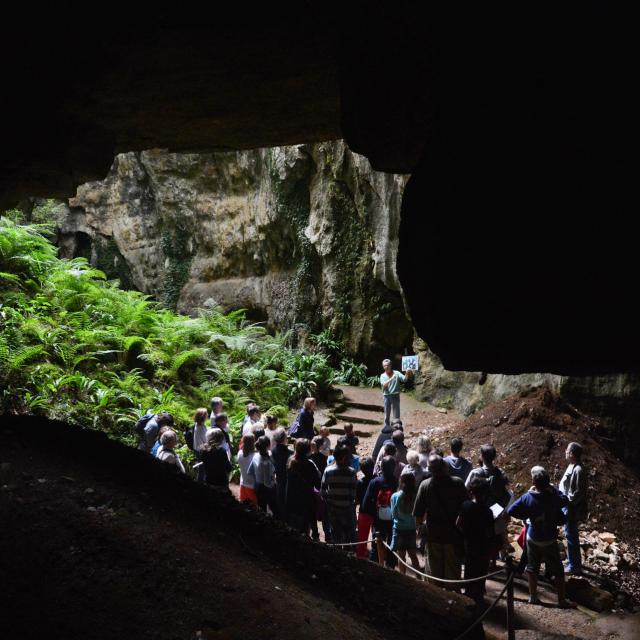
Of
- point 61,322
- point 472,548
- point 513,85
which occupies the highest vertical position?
point 513,85

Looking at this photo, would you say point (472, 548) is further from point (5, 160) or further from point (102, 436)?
point (5, 160)

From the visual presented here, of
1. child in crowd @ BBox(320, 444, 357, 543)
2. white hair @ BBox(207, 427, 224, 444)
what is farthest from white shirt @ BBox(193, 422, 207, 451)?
child in crowd @ BBox(320, 444, 357, 543)

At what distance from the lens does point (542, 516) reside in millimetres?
6285

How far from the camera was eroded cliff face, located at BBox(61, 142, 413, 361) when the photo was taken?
18.0 m

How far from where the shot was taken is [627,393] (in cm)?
991

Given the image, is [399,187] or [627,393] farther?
[399,187]

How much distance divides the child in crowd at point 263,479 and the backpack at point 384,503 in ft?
4.51

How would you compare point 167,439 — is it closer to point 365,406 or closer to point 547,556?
point 547,556

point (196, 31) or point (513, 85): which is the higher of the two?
point (196, 31)

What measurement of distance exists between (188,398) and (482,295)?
10.2m

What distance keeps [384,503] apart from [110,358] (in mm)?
7782

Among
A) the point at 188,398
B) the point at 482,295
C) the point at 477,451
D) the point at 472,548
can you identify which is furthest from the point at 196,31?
the point at 188,398

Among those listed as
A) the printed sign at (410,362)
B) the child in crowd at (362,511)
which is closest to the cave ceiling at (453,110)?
the child in crowd at (362,511)

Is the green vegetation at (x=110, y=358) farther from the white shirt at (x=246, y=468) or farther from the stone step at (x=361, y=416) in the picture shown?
the white shirt at (x=246, y=468)
